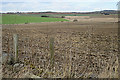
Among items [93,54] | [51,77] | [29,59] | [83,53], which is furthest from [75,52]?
[51,77]

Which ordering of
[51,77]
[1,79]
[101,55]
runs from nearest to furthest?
[51,77] < [1,79] < [101,55]

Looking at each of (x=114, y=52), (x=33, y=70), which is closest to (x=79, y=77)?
(x=33, y=70)

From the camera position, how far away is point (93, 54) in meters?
7.84

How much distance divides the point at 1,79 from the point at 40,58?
2.31 m

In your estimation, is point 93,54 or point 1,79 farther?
point 93,54

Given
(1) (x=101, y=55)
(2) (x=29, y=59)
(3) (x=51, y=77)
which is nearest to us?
(3) (x=51, y=77)

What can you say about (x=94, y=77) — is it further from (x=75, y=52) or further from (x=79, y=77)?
(x=75, y=52)

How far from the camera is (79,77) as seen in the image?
4762mm

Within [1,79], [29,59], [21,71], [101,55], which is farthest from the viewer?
[101,55]

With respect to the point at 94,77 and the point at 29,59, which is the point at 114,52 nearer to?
the point at 94,77

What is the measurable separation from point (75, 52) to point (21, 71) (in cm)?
351

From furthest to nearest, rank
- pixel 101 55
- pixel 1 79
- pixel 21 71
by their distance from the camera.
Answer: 1. pixel 101 55
2. pixel 21 71
3. pixel 1 79

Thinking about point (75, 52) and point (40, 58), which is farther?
point (75, 52)

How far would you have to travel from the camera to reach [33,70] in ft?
17.9
